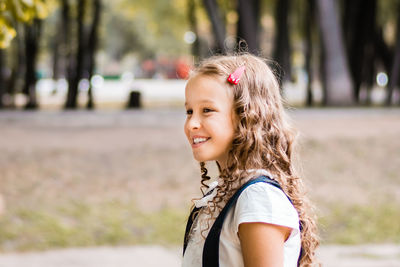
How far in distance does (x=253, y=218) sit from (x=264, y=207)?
5cm

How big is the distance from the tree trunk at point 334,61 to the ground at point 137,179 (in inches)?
114

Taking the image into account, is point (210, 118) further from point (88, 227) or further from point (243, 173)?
point (88, 227)

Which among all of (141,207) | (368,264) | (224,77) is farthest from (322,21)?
A: (224,77)

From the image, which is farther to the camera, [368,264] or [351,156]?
[351,156]

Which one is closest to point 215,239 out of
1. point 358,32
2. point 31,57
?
point 31,57

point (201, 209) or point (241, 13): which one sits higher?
point (241, 13)

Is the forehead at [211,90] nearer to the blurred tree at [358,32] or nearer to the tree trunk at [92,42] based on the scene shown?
the tree trunk at [92,42]

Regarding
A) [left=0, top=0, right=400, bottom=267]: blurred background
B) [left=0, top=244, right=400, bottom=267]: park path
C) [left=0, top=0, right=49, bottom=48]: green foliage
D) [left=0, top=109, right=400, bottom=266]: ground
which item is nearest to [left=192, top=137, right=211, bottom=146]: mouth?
[left=0, top=0, right=400, bottom=267]: blurred background

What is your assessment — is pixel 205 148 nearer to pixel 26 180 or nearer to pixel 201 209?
pixel 201 209

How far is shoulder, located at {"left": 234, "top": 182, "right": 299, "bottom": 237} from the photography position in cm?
177

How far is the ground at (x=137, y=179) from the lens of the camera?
812 centimetres

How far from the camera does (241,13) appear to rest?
52.3 feet

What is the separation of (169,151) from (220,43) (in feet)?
15.9

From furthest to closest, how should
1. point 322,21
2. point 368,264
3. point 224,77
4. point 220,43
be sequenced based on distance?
point 322,21 → point 220,43 → point 368,264 → point 224,77
